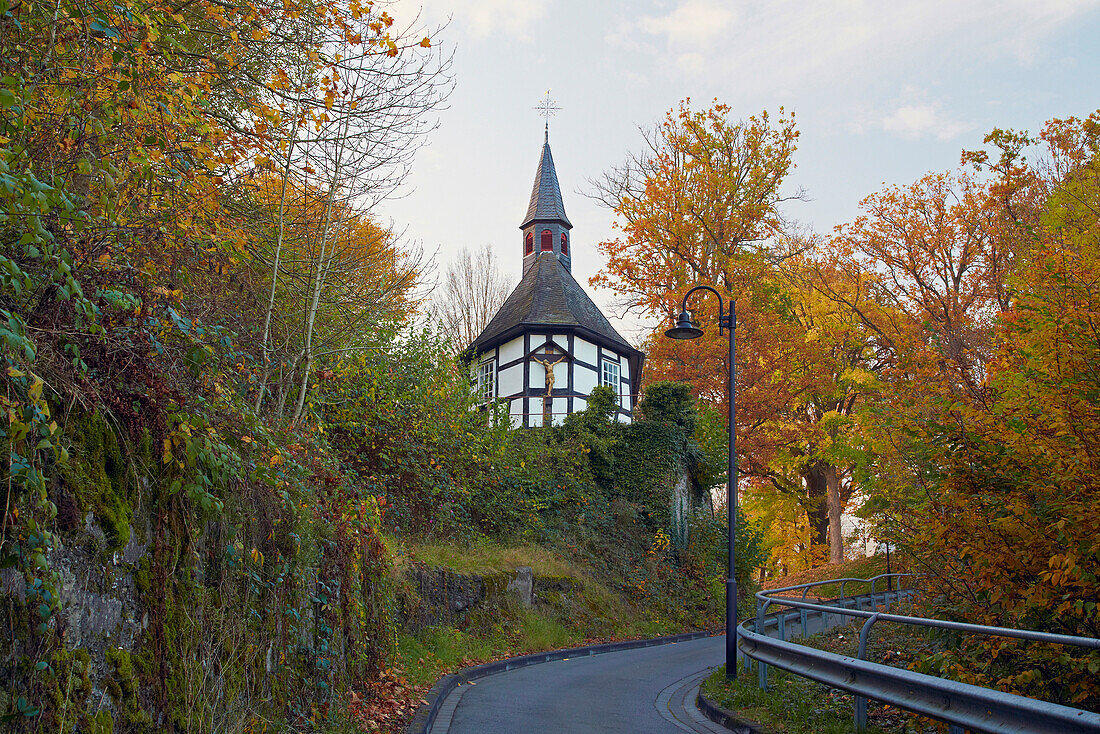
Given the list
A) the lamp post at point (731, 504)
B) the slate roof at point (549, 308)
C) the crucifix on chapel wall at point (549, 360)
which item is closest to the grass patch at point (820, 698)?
the lamp post at point (731, 504)

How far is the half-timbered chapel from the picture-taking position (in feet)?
96.8

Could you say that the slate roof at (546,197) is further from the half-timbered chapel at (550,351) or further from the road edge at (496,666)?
the road edge at (496,666)

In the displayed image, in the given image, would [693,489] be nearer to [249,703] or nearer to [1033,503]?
[1033,503]

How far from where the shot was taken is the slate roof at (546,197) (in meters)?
37.6

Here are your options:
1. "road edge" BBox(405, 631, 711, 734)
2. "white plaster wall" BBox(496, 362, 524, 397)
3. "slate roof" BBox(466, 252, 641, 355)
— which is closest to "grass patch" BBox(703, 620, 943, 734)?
"road edge" BBox(405, 631, 711, 734)

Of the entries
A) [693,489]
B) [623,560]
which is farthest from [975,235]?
[623,560]

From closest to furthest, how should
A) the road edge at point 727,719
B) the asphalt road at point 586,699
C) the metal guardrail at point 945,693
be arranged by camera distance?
the metal guardrail at point 945,693
the road edge at point 727,719
the asphalt road at point 586,699

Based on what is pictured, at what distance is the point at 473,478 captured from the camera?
60.0 ft

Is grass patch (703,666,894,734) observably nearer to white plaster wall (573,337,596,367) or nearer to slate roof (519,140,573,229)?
white plaster wall (573,337,596,367)

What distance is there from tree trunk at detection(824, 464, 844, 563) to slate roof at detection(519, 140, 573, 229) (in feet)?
54.3

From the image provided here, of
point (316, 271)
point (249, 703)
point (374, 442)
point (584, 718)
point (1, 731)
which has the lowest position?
point (584, 718)

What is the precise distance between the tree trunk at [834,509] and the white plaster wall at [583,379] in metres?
9.38

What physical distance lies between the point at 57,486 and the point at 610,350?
29315mm

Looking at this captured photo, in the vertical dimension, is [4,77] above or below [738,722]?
above
